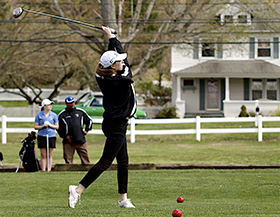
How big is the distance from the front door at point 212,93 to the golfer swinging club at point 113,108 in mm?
31016

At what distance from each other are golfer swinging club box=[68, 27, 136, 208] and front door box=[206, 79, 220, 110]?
31.0 m

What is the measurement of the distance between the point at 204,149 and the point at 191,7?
30.8ft

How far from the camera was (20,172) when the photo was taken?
12023 millimetres

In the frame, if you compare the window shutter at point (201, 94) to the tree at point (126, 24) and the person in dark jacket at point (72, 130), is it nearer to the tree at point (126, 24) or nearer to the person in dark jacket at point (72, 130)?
the tree at point (126, 24)

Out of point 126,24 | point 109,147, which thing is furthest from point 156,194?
point 126,24

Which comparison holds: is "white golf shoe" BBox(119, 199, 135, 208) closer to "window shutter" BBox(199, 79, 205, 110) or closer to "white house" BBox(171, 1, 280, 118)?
"white house" BBox(171, 1, 280, 118)

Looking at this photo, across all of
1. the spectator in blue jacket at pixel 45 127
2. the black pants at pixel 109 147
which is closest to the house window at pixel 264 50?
the spectator in blue jacket at pixel 45 127

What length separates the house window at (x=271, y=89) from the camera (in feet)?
121

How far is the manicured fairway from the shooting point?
20.1ft

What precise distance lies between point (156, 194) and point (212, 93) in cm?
2916

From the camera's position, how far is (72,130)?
11789mm

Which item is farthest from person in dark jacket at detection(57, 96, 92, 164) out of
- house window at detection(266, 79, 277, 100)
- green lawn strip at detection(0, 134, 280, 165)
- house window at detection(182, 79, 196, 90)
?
house window at detection(266, 79, 277, 100)

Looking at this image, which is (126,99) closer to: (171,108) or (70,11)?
(70,11)

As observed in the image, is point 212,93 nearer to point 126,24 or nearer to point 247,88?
point 247,88
